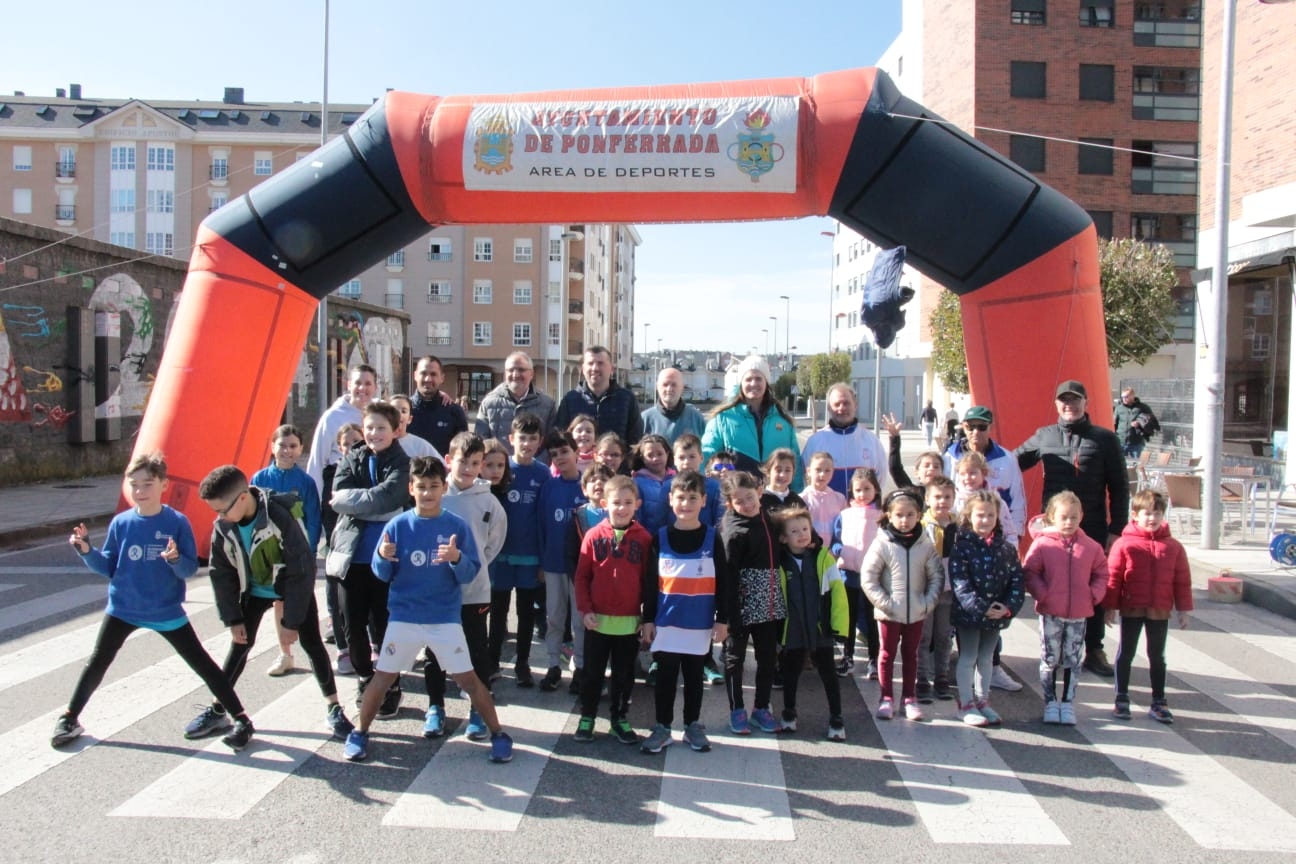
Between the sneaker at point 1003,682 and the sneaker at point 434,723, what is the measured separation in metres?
3.20

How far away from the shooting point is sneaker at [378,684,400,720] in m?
5.09

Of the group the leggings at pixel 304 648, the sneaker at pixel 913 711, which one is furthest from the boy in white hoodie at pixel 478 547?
the sneaker at pixel 913 711

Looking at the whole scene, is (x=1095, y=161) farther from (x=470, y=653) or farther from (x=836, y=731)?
(x=470, y=653)

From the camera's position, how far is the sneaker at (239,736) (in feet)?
14.9

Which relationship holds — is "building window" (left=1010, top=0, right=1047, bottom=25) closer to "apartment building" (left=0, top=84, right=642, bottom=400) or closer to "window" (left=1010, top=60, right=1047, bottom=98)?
"window" (left=1010, top=60, right=1047, bottom=98)

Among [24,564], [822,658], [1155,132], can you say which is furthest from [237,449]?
[1155,132]

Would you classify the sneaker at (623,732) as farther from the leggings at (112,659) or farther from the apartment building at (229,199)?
the apartment building at (229,199)

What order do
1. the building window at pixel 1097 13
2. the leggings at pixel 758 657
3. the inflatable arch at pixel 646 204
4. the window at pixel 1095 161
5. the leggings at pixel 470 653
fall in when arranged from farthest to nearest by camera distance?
the window at pixel 1095 161, the building window at pixel 1097 13, the inflatable arch at pixel 646 204, the leggings at pixel 758 657, the leggings at pixel 470 653

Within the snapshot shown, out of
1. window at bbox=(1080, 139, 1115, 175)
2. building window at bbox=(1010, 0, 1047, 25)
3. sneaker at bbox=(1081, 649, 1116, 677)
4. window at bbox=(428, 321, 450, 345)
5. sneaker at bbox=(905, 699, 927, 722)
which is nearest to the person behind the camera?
Result: sneaker at bbox=(905, 699, 927, 722)

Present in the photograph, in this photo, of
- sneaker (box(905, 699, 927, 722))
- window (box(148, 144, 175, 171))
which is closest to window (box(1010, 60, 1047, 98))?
sneaker (box(905, 699, 927, 722))

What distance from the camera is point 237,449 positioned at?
7887mm

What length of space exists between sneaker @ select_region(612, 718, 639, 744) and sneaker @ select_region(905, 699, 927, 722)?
1522 mm

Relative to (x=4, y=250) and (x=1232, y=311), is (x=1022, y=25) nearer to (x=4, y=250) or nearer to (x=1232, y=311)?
(x=1232, y=311)

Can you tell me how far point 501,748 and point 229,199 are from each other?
187 ft
